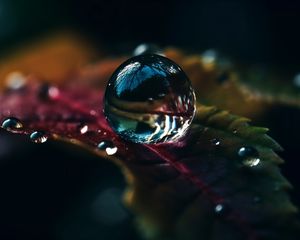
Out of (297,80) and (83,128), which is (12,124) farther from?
(297,80)

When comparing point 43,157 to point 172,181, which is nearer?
point 172,181

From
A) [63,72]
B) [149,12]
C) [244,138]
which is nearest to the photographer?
[244,138]

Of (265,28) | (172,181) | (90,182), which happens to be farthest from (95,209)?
(265,28)

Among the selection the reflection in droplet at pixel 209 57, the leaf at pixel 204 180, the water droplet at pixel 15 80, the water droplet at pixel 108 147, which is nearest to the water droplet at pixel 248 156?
the leaf at pixel 204 180

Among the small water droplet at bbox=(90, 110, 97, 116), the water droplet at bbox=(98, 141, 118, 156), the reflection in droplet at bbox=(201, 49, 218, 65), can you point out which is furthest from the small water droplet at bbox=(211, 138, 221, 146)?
the reflection in droplet at bbox=(201, 49, 218, 65)

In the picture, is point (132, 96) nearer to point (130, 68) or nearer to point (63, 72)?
point (130, 68)
